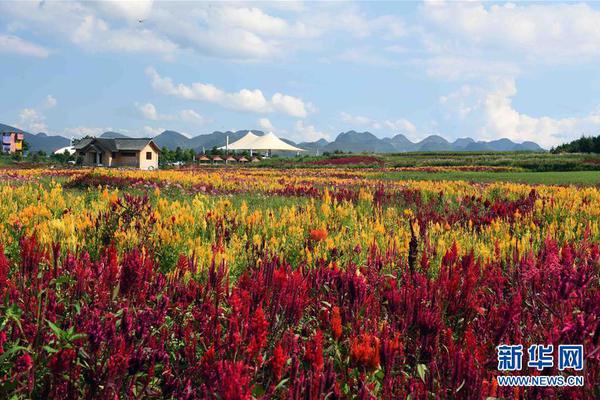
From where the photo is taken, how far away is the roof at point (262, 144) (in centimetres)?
14300

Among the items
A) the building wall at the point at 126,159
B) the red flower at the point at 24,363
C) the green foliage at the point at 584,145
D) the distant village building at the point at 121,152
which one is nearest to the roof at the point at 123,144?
the distant village building at the point at 121,152

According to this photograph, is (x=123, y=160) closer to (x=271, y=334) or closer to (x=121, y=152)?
(x=121, y=152)

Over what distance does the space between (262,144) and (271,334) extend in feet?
480

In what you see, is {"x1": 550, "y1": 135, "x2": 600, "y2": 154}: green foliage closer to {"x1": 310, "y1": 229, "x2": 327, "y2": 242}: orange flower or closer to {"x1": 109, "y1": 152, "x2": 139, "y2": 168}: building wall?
{"x1": 109, "y1": 152, "x2": 139, "y2": 168}: building wall

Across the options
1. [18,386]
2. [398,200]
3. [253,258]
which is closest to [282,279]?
[18,386]

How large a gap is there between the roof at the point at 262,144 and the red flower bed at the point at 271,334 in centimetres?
13507

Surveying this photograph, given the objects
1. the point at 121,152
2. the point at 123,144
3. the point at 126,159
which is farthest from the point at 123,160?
the point at 123,144

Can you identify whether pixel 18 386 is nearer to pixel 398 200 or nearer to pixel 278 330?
pixel 278 330

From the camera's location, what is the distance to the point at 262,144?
147375mm

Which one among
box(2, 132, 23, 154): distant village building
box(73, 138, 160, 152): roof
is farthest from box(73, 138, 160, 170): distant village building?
box(2, 132, 23, 154): distant village building

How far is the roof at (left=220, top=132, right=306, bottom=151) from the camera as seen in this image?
14300cm

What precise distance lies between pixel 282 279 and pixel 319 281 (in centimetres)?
62

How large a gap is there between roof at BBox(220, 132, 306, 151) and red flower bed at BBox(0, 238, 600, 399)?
135m

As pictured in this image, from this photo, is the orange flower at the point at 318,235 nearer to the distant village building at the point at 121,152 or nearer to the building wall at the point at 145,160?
the building wall at the point at 145,160
